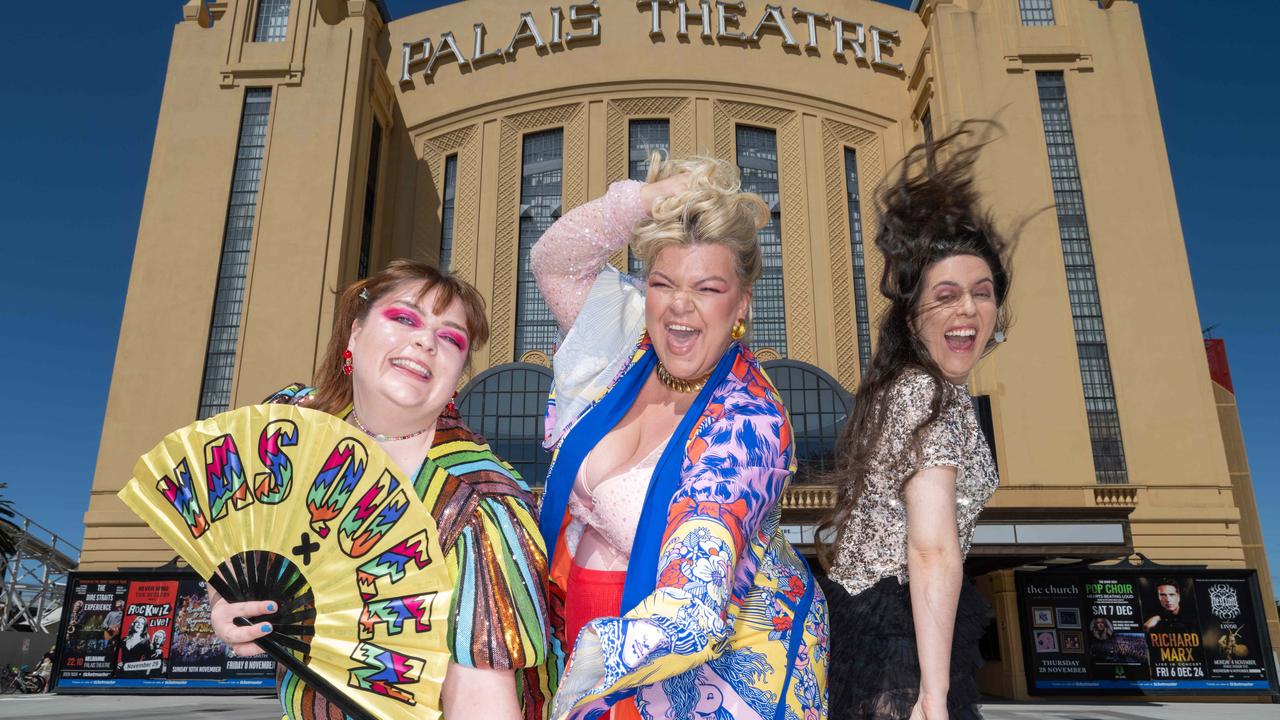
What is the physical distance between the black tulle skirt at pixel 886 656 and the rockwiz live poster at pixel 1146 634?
17.6m

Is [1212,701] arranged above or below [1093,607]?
below

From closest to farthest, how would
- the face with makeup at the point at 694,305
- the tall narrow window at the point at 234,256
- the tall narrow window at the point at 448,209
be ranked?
1. the face with makeup at the point at 694,305
2. the tall narrow window at the point at 234,256
3. the tall narrow window at the point at 448,209

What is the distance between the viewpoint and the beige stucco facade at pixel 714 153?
22156 millimetres

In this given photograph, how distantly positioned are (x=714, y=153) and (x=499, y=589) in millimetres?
24667

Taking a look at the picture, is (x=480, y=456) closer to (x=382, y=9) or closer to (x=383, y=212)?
(x=383, y=212)

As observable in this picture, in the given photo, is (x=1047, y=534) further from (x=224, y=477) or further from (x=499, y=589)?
(x=224, y=477)

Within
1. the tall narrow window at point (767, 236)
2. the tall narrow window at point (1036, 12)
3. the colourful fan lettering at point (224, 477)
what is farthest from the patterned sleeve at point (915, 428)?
the tall narrow window at point (1036, 12)

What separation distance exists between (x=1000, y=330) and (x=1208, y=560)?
23746 millimetres

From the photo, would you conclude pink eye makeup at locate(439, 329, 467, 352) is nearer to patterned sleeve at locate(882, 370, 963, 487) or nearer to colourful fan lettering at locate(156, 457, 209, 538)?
colourful fan lettering at locate(156, 457, 209, 538)

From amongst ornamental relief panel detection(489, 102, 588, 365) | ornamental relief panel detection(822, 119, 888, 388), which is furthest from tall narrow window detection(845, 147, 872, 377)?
ornamental relief panel detection(489, 102, 588, 365)

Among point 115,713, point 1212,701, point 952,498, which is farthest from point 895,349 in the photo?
point 1212,701

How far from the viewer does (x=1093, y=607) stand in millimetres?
17250

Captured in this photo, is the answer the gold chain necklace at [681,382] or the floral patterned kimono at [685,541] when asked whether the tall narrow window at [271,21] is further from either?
the gold chain necklace at [681,382]

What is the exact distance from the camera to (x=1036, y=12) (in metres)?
26.9
